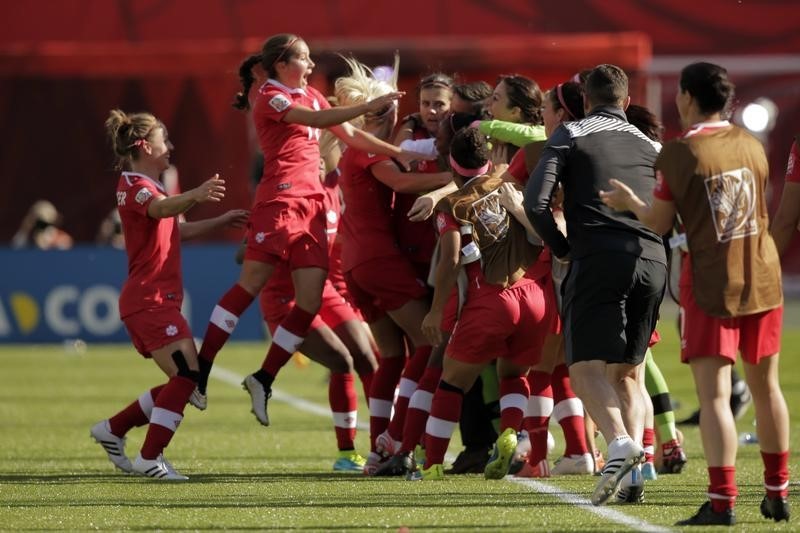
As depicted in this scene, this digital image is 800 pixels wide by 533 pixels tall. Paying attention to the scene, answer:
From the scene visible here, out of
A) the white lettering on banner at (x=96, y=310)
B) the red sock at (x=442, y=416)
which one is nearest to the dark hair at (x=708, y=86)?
the red sock at (x=442, y=416)

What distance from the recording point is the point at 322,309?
1001 centimetres

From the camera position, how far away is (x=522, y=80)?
370 inches

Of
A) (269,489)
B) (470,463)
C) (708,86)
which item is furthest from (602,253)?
(470,463)

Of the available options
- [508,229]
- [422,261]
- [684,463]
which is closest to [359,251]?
[422,261]

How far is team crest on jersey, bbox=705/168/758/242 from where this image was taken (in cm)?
677

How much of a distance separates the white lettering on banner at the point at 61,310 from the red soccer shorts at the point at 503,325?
14.5 meters

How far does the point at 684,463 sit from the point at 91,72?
19.2m

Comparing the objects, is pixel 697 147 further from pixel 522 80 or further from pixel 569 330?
pixel 522 80

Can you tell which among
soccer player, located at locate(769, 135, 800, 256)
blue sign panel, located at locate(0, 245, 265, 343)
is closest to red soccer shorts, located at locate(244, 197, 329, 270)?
soccer player, located at locate(769, 135, 800, 256)

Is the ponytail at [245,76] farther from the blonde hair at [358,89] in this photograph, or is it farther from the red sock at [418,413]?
the red sock at [418,413]

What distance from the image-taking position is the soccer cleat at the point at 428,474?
891cm

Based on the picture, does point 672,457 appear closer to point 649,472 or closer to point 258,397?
point 649,472

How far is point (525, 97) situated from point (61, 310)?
14.4 m

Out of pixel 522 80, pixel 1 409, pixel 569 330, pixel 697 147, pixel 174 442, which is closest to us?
pixel 697 147
